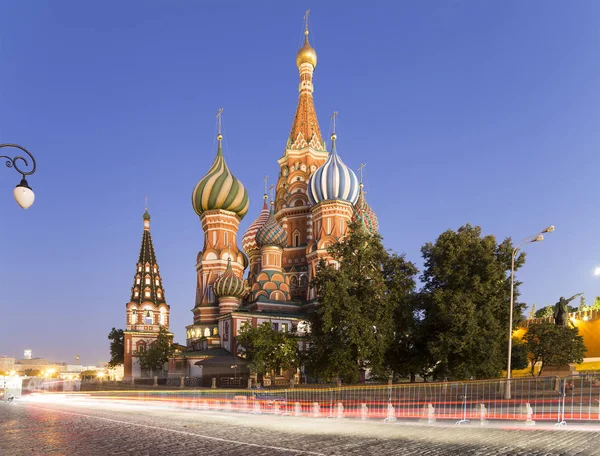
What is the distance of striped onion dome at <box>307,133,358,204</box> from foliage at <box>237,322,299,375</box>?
56.9ft

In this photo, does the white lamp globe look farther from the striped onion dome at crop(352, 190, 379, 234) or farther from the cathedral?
the striped onion dome at crop(352, 190, 379, 234)

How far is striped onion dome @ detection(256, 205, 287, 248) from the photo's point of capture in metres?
54.1

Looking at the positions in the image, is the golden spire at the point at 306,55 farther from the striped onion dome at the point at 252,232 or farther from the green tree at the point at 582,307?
the green tree at the point at 582,307

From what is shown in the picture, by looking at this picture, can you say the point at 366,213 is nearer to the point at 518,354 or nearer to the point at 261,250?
the point at 261,250

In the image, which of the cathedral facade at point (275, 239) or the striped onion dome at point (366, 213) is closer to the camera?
the cathedral facade at point (275, 239)

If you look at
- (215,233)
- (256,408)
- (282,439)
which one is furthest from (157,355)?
(282,439)

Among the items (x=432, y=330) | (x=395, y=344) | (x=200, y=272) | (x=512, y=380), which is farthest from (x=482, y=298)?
(x=200, y=272)

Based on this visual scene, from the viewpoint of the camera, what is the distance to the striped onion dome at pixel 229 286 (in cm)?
5134

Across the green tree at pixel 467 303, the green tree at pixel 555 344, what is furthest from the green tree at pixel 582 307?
the green tree at pixel 467 303

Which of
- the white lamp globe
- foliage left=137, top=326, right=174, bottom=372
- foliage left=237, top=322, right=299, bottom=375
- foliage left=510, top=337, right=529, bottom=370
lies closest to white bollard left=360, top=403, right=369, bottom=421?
the white lamp globe

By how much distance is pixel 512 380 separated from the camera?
1573 cm

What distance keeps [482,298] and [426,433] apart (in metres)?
17.1

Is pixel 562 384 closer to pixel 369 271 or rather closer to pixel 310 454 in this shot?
pixel 310 454

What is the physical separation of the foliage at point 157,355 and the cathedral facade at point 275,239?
3.78 metres
